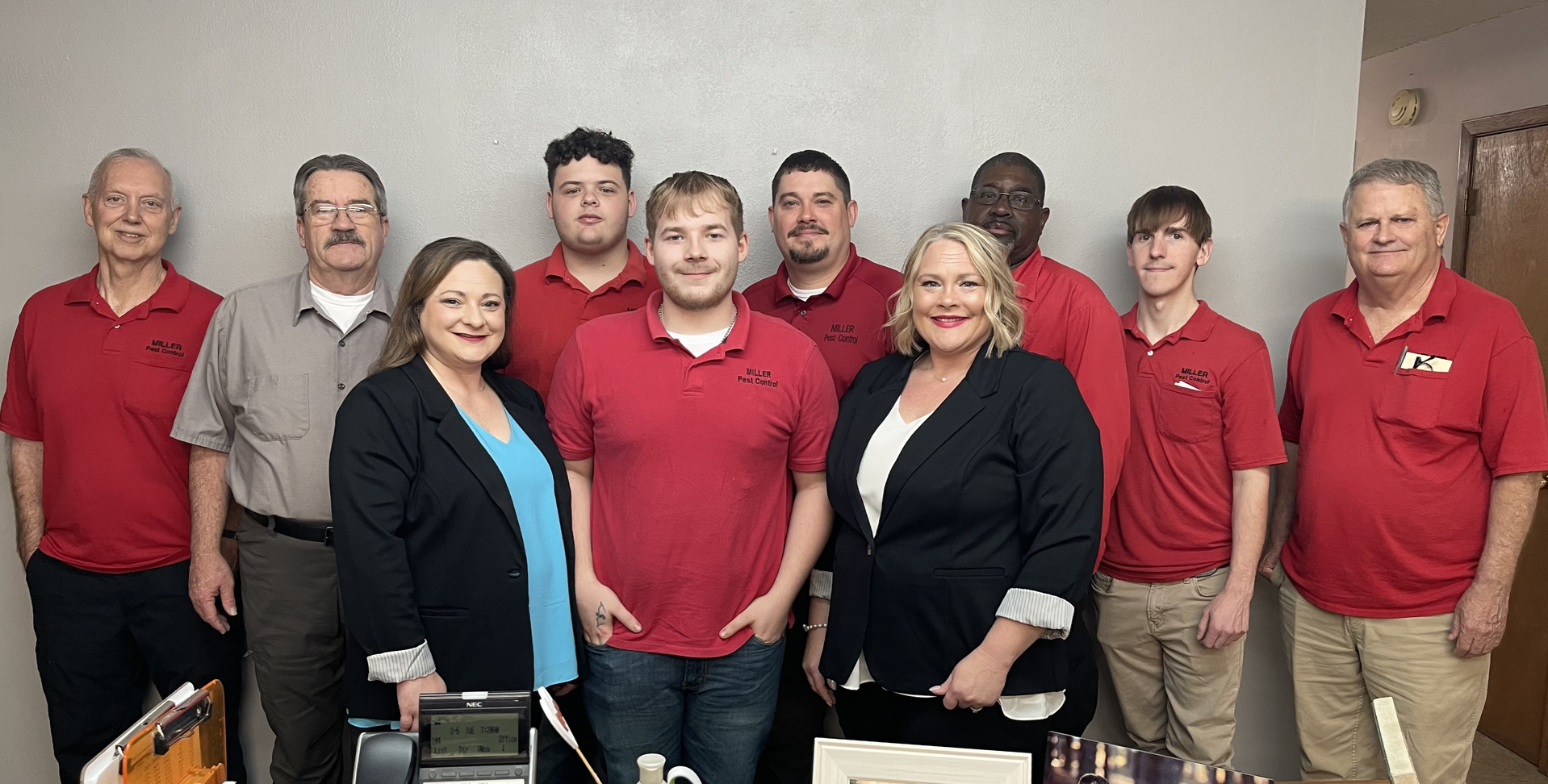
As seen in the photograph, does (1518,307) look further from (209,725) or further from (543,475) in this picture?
(209,725)

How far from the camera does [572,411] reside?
7.03 feet

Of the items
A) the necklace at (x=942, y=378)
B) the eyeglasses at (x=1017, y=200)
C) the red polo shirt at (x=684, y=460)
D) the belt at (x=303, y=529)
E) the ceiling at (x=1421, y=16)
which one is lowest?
the belt at (x=303, y=529)

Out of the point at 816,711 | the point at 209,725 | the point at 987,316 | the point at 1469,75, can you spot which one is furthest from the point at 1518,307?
the point at 209,725

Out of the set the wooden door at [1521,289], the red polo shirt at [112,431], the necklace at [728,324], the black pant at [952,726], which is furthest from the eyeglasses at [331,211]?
the wooden door at [1521,289]

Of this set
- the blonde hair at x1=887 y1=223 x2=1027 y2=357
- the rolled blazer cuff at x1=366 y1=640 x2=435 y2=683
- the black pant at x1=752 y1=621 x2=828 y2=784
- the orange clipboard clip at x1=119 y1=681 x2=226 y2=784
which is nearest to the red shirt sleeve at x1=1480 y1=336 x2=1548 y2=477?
the blonde hair at x1=887 y1=223 x2=1027 y2=357

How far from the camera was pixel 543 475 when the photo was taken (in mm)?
2078

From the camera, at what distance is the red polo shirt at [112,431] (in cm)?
257

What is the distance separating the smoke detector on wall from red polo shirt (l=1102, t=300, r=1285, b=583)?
2585mm

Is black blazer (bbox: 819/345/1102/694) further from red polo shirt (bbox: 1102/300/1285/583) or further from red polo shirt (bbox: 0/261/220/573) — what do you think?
red polo shirt (bbox: 0/261/220/573)

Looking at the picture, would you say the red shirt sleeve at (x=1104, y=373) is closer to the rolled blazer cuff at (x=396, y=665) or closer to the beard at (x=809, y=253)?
the beard at (x=809, y=253)

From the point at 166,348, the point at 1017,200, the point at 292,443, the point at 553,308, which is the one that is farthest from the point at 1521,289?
the point at 166,348

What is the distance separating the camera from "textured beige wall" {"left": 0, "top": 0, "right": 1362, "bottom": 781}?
9.62 ft

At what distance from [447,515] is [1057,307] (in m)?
1.68

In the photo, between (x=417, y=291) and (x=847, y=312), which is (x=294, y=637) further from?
(x=847, y=312)
